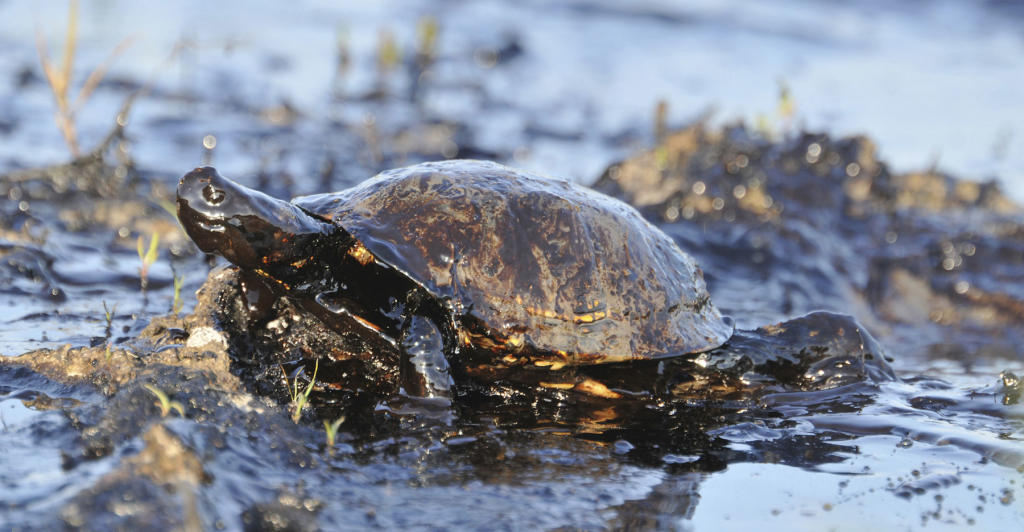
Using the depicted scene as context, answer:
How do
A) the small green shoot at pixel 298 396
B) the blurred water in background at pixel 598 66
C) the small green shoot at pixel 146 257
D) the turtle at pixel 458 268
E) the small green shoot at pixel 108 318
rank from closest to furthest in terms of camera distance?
the small green shoot at pixel 298 396
the turtle at pixel 458 268
the small green shoot at pixel 108 318
the small green shoot at pixel 146 257
the blurred water in background at pixel 598 66

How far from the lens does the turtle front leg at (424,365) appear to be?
3.25 m

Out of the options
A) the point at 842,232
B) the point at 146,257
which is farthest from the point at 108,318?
the point at 842,232

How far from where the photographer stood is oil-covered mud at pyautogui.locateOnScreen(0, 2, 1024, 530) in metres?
2.67

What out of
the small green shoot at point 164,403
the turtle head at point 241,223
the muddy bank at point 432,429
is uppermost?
the turtle head at point 241,223

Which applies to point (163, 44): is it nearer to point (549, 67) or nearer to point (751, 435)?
point (549, 67)

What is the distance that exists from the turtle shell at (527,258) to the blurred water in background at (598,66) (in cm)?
372

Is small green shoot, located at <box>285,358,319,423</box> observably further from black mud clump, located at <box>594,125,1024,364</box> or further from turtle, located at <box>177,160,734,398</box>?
black mud clump, located at <box>594,125,1024,364</box>

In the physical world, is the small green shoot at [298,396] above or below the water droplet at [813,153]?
below

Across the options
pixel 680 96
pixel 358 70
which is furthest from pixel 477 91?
pixel 680 96

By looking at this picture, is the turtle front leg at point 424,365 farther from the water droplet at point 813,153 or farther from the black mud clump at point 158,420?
the water droplet at point 813,153

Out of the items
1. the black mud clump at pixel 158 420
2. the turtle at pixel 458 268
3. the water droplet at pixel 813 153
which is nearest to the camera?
the black mud clump at pixel 158 420

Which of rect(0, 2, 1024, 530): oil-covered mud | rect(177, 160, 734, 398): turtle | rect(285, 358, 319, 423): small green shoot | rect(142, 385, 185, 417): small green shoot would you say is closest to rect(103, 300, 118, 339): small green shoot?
rect(0, 2, 1024, 530): oil-covered mud

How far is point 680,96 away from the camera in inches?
445

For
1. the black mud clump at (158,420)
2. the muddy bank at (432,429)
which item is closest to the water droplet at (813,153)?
the muddy bank at (432,429)
